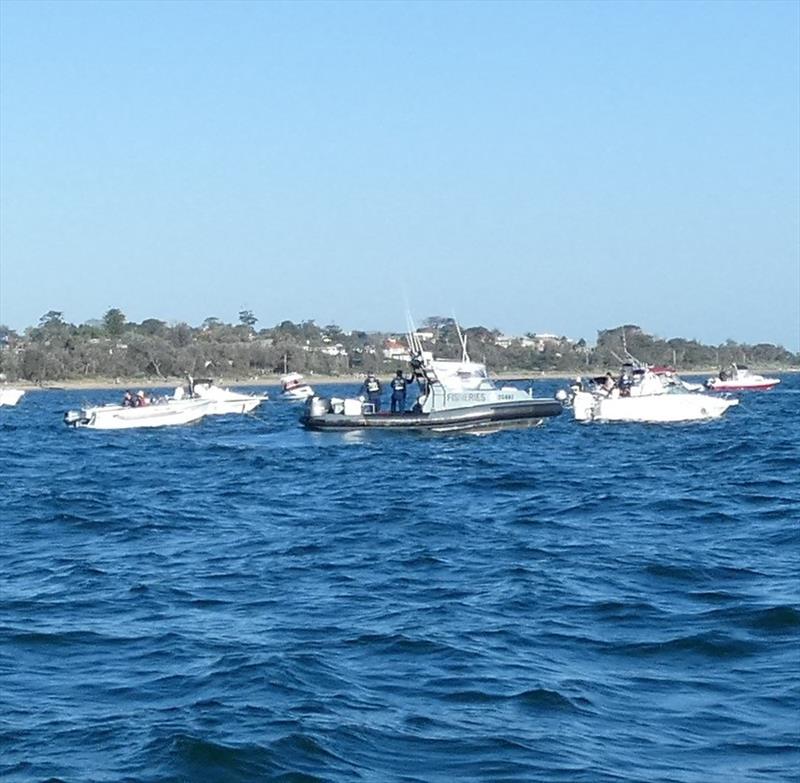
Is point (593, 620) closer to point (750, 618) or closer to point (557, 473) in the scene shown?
point (750, 618)

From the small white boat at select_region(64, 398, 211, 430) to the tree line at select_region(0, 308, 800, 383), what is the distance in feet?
232

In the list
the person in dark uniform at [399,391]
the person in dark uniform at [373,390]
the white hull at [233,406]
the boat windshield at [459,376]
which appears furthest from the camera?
the white hull at [233,406]

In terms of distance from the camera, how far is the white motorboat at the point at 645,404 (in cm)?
4747

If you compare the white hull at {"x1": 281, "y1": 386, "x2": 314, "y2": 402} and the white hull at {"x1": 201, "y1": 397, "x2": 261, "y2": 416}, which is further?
the white hull at {"x1": 281, "y1": 386, "x2": 314, "y2": 402}

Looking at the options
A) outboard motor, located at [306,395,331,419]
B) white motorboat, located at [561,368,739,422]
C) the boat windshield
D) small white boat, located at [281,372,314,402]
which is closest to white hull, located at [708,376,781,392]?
small white boat, located at [281,372,314,402]

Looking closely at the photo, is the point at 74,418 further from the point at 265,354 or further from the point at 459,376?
the point at 265,354

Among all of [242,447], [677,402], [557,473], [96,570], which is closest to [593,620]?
[96,570]

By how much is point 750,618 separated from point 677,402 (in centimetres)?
3623

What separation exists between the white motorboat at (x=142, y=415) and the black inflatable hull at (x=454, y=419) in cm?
1031

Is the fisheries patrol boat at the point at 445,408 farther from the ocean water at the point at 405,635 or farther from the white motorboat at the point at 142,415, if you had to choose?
the ocean water at the point at 405,635

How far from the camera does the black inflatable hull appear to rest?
42.1m

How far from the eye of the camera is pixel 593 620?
12.8 meters

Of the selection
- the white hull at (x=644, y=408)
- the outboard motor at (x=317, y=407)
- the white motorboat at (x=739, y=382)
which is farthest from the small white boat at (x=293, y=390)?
the outboard motor at (x=317, y=407)

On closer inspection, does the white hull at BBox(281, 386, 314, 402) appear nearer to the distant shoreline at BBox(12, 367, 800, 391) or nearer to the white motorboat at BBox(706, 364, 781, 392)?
the white motorboat at BBox(706, 364, 781, 392)
